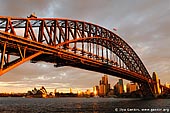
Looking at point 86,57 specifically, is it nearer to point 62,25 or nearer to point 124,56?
point 62,25

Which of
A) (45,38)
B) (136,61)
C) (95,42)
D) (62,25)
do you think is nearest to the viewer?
(45,38)

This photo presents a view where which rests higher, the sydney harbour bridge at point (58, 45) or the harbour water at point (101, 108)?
the sydney harbour bridge at point (58, 45)

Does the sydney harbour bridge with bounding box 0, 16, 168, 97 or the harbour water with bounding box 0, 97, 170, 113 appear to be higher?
the sydney harbour bridge with bounding box 0, 16, 168, 97

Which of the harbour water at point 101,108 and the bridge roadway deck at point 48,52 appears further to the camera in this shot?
the harbour water at point 101,108

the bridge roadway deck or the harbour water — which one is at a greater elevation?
the bridge roadway deck

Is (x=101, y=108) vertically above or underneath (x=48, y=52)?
underneath

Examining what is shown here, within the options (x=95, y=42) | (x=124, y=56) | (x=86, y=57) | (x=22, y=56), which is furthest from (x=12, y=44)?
(x=124, y=56)

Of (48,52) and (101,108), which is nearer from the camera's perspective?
(48,52)

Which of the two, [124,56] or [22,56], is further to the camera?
[124,56]

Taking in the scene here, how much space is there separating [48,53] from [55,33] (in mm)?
5297

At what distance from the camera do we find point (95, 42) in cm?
6881

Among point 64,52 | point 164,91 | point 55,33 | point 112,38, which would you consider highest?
point 112,38

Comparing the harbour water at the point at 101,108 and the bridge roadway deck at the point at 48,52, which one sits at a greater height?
the bridge roadway deck at the point at 48,52

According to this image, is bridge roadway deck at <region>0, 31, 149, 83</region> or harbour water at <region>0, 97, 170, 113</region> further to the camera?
harbour water at <region>0, 97, 170, 113</region>
